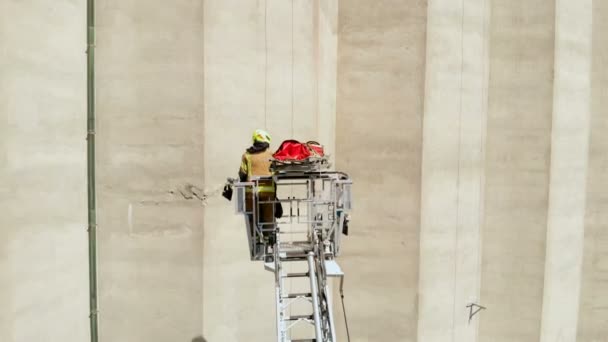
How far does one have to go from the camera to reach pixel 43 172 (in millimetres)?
8117

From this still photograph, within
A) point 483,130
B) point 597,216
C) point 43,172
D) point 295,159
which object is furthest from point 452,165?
point 43,172

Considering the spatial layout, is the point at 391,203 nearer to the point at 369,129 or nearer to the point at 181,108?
the point at 369,129

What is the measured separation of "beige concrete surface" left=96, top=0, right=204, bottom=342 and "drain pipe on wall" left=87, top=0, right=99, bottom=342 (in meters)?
0.11

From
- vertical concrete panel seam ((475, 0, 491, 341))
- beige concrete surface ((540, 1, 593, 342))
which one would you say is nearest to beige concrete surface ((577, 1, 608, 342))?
beige concrete surface ((540, 1, 593, 342))

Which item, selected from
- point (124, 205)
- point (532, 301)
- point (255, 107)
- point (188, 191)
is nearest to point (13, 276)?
point (124, 205)

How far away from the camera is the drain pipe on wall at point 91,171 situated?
9172 millimetres

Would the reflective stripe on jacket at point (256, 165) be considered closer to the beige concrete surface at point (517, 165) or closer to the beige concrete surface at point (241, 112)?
the beige concrete surface at point (241, 112)

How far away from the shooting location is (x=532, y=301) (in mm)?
13852

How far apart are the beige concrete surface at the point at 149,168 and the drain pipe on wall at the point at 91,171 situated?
11 cm

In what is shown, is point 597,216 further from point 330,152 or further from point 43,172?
point 43,172

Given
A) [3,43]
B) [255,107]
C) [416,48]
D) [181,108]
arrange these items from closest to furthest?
1. [3,43]
2. [181,108]
3. [255,107]
4. [416,48]

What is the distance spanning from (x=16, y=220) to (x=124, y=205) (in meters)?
2.06

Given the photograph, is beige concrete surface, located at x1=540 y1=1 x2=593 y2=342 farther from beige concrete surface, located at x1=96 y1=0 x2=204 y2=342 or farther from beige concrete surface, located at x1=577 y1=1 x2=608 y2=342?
beige concrete surface, located at x1=96 y1=0 x2=204 y2=342

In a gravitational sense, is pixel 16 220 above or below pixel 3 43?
below
